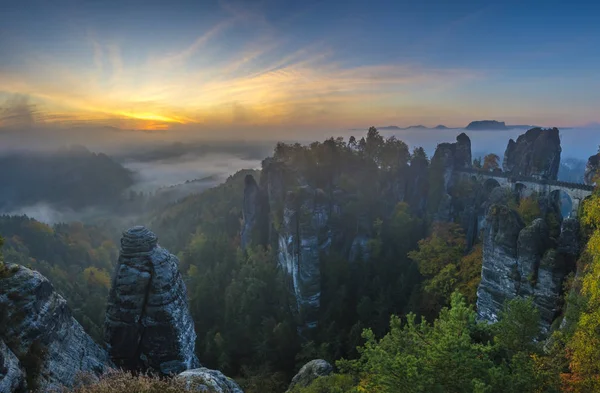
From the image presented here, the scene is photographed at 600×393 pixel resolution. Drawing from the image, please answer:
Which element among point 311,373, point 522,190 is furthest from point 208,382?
point 522,190

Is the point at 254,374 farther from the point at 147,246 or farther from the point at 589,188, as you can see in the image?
the point at 589,188

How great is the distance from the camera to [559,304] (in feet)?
69.9

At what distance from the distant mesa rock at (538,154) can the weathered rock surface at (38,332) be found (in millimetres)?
54771

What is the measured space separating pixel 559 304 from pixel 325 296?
23.4 meters

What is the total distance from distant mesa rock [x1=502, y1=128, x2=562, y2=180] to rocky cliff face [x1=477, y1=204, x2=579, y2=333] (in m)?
29.3

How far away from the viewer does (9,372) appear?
35.2 feet

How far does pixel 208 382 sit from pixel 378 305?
26309mm

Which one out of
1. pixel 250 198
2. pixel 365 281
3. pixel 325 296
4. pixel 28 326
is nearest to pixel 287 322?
pixel 325 296

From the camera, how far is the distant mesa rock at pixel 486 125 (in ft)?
362

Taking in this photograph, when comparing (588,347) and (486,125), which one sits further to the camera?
(486,125)

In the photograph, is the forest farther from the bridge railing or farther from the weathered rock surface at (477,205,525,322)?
the bridge railing

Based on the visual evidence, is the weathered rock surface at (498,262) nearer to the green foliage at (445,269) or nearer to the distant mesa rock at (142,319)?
the green foliage at (445,269)

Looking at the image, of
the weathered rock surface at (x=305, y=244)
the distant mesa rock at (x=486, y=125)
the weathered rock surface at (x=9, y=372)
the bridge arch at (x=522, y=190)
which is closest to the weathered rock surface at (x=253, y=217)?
the weathered rock surface at (x=305, y=244)

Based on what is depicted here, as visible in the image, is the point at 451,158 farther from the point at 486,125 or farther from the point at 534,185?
the point at 486,125
